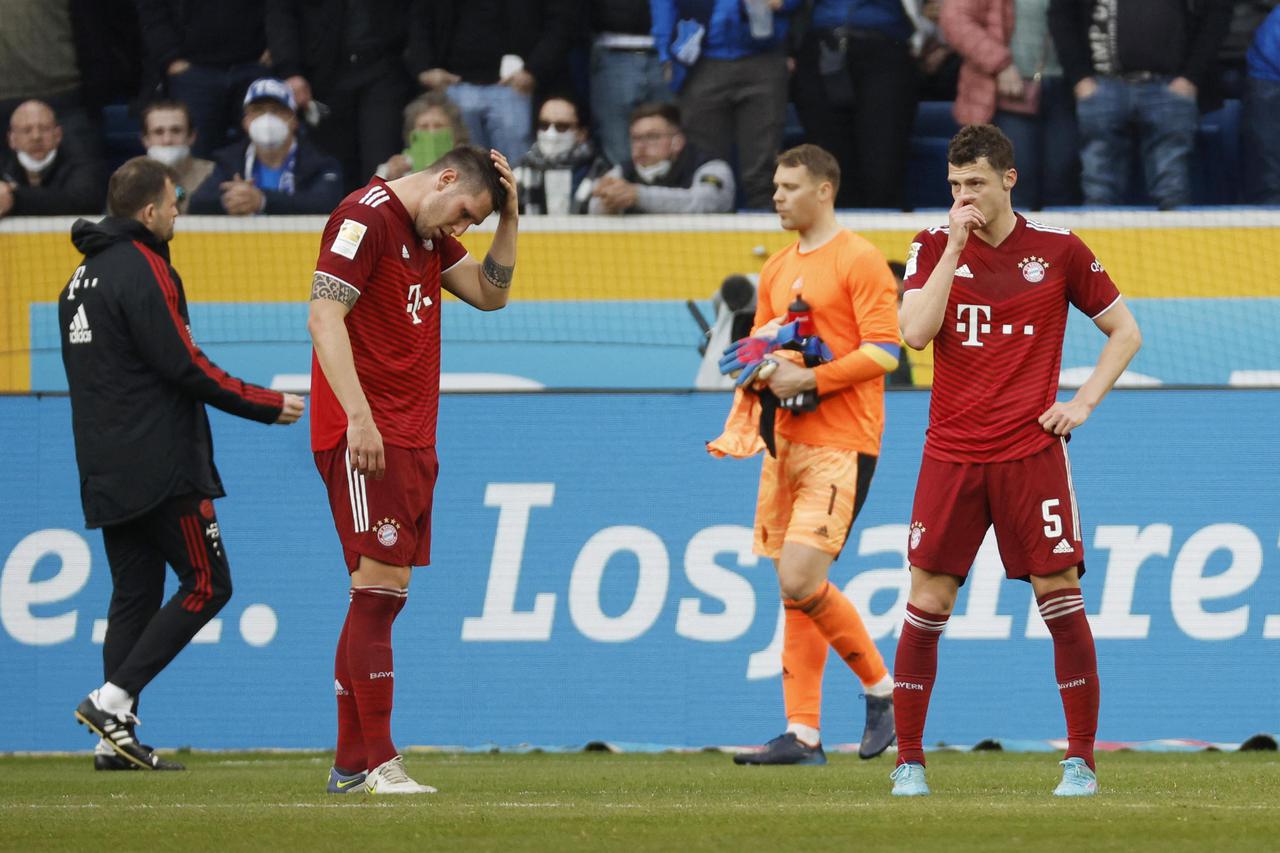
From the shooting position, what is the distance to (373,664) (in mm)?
5910

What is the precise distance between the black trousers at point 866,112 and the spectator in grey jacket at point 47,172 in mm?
4677

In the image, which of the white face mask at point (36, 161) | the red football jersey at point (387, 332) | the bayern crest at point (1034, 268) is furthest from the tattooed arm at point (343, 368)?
the white face mask at point (36, 161)

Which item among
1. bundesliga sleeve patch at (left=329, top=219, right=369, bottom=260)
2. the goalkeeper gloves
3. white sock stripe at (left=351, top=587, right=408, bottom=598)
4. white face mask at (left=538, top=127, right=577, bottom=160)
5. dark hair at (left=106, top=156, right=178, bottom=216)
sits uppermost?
white face mask at (left=538, top=127, right=577, bottom=160)

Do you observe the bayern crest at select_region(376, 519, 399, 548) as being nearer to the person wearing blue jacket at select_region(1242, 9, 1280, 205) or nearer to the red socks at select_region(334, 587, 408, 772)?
the red socks at select_region(334, 587, 408, 772)

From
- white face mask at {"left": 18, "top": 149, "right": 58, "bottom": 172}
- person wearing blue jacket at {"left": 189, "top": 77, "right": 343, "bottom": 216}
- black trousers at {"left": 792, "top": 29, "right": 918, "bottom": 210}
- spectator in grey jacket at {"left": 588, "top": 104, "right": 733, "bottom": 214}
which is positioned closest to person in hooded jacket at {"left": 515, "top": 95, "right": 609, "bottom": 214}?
spectator in grey jacket at {"left": 588, "top": 104, "right": 733, "bottom": 214}

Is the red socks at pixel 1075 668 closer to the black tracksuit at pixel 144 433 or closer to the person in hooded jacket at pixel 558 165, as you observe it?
the black tracksuit at pixel 144 433

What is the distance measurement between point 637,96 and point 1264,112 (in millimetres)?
4119

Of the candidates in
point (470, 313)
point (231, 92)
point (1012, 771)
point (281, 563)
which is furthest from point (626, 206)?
point (1012, 771)

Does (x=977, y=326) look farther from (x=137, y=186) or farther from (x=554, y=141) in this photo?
(x=554, y=141)

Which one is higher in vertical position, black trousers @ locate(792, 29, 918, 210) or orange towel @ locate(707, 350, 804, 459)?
black trousers @ locate(792, 29, 918, 210)

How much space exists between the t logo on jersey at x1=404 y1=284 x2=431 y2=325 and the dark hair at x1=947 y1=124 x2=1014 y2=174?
A: 1.70 meters

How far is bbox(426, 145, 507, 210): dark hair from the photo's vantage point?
593cm

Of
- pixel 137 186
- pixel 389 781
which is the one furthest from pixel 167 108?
pixel 389 781

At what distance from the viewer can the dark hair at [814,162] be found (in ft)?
24.6
